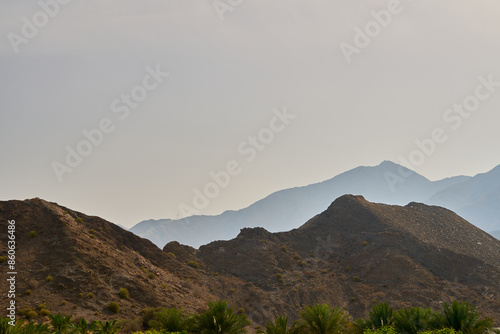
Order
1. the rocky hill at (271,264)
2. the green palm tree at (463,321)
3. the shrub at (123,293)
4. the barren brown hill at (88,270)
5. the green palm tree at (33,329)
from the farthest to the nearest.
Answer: the rocky hill at (271,264) < the shrub at (123,293) < the barren brown hill at (88,270) < the green palm tree at (463,321) < the green palm tree at (33,329)

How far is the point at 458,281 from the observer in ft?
190

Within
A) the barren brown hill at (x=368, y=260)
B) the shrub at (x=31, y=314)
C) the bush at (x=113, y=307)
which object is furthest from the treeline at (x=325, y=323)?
the barren brown hill at (x=368, y=260)

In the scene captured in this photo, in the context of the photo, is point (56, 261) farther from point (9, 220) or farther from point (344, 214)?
point (344, 214)

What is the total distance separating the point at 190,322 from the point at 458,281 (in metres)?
47.3

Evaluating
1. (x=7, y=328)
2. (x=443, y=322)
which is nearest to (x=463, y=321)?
(x=443, y=322)

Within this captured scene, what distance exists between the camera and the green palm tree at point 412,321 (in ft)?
74.9

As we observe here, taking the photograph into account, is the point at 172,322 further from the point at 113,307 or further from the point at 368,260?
the point at 368,260

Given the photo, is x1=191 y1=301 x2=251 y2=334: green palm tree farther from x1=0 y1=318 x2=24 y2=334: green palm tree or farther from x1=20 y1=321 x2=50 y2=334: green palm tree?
x1=0 y1=318 x2=24 y2=334: green palm tree

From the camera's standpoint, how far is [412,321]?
23109mm
